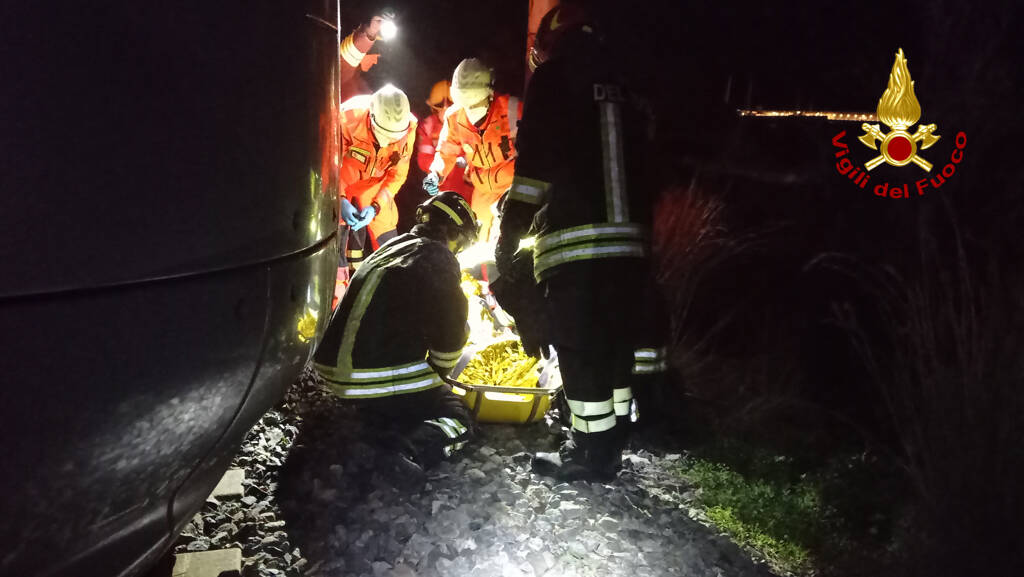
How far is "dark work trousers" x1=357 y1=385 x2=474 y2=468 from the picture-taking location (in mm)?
3266

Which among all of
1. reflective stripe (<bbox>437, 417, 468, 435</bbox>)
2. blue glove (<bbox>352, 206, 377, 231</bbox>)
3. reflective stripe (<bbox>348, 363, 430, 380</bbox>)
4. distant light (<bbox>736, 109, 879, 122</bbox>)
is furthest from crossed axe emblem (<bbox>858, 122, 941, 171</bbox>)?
reflective stripe (<bbox>348, 363, 430, 380</bbox>)

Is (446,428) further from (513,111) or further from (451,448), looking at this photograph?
(513,111)

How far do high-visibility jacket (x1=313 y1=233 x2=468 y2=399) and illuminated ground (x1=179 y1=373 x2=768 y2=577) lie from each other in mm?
418

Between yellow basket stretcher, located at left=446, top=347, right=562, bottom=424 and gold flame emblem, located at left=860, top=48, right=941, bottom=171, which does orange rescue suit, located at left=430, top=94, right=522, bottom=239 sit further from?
gold flame emblem, located at left=860, top=48, right=941, bottom=171

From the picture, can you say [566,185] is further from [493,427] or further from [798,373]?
[798,373]

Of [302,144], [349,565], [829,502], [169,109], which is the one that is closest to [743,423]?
[829,502]

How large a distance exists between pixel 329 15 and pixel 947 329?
5.95 m

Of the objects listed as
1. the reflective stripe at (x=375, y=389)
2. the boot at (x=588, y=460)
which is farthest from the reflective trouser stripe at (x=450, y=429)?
the boot at (x=588, y=460)

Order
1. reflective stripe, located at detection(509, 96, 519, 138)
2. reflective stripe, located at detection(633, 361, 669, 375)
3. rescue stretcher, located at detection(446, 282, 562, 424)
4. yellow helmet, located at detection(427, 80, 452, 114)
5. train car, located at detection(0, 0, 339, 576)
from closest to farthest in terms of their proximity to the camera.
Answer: train car, located at detection(0, 0, 339, 576) → reflective stripe, located at detection(633, 361, 669, 375) → rescue stretcher, located at detection(446, 282, 562, 424) → reflective stripe, located at detection(509, 96, 519, 138) → yellow helmet, located at detection(427, 80, 452, 114)

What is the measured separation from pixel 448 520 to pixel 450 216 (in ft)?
5.76

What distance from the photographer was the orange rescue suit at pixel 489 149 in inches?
265

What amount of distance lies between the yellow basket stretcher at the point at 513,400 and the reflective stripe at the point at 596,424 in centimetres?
50

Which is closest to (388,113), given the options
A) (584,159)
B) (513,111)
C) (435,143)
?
(513,111)

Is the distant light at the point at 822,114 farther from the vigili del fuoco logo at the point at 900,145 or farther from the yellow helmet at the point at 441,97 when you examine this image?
the yellow helmet at the point at 441,97
